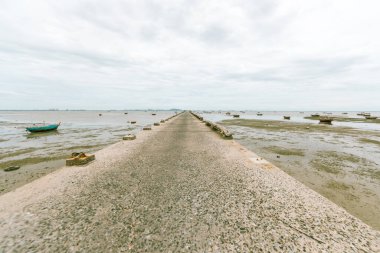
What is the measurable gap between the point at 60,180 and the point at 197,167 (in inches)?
249

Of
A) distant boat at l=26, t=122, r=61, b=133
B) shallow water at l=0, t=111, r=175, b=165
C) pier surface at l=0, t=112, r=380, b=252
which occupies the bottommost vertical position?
shallow water at l=0, t=111, r=175, b=165

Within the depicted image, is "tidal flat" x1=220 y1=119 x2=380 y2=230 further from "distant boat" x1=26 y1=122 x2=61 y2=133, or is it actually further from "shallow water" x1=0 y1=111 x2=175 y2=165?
"distant boat" x1=26 y1=122 x2=61 y2=133

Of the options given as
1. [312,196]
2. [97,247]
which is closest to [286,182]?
[312,196]

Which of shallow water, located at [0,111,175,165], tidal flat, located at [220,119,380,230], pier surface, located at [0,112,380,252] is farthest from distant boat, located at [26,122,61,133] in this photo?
A: tidal flat, located at [220,119,380,230]

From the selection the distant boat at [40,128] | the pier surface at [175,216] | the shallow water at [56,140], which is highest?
the pier surface at [175,216]

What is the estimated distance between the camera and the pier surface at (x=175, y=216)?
4.25 meters

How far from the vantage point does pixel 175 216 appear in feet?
17.5

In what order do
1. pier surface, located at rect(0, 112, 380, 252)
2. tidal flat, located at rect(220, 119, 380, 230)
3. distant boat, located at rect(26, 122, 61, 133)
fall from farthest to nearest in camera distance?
distant boat, located at rect(26, 122, 61, 133) < tidal flat, located at rect(220, 119, 380, 230) < pier surface, located at rect(0, 112, 380, 252)

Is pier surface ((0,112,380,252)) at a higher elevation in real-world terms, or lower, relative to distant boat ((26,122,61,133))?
higher

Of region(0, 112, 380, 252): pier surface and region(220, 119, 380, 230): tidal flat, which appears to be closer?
region(0, 112, 380, 252): pier surface

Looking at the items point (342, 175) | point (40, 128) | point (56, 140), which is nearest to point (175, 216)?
point (342, 175)

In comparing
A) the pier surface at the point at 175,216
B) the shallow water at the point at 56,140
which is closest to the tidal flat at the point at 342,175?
the pier surface at the point at 175,216

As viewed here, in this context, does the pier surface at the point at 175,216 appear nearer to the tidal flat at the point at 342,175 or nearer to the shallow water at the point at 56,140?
the tidal flat at the point at 342,175

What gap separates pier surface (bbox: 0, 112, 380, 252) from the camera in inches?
167
